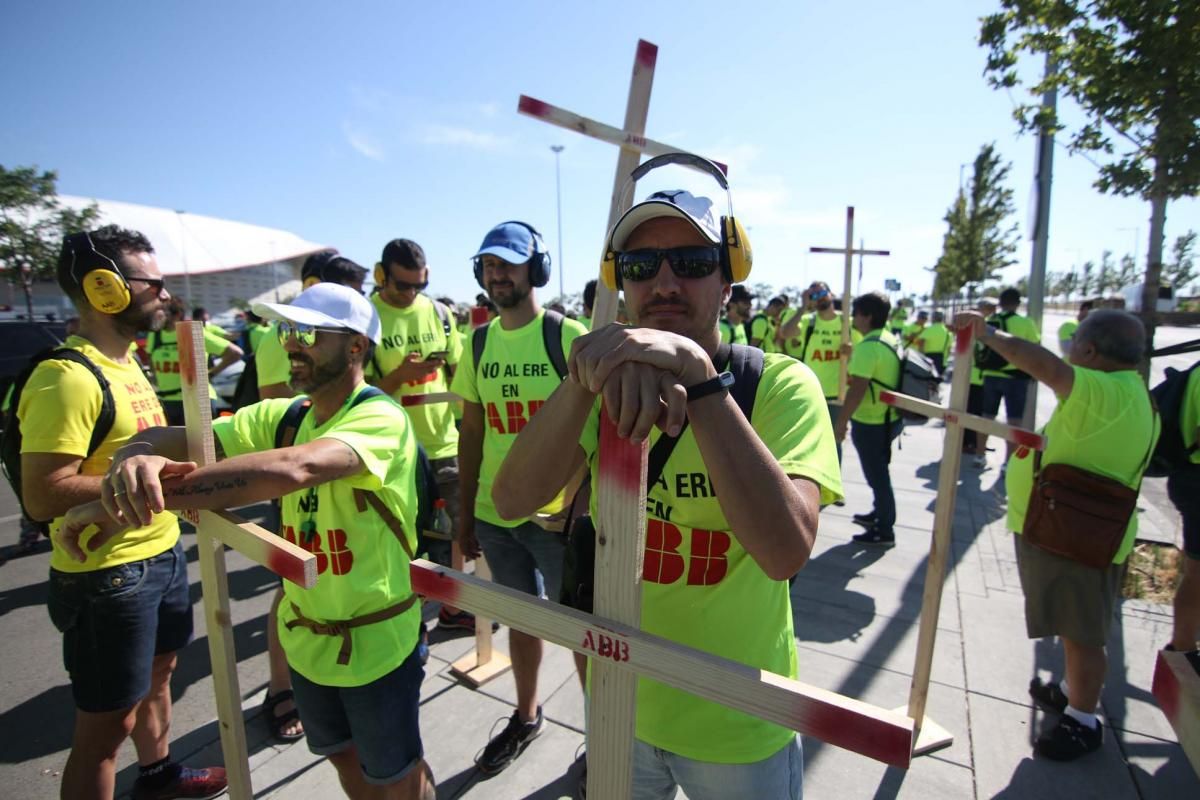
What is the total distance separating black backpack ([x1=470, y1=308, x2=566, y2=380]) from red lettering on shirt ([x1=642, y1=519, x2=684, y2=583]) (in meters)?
1.42

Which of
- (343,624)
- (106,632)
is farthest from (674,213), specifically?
(106,632)

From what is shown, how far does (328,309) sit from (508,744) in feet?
6.97

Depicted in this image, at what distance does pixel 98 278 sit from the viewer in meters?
2.11

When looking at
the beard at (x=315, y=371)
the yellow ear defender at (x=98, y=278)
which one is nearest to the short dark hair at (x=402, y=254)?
the yellow ear defender at (x=98, y=278)

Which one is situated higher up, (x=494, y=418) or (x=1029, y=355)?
(x=1029, y=355)

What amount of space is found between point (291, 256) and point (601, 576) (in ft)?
240

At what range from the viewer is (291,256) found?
210 ft

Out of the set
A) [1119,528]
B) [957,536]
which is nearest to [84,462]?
[1119,528]

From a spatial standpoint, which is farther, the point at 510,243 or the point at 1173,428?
the point at 1173,428

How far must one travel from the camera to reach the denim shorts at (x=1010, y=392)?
7.62 m

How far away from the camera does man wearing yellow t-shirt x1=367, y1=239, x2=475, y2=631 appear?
12.3 feet

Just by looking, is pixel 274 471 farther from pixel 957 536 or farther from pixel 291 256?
pixel 291 256

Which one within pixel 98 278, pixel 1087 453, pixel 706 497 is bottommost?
pixel 1087 453

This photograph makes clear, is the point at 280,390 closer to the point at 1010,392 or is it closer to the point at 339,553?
the point at 339,553
